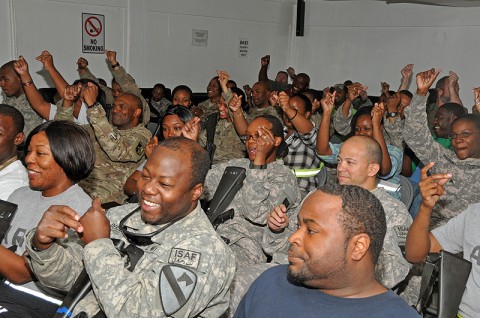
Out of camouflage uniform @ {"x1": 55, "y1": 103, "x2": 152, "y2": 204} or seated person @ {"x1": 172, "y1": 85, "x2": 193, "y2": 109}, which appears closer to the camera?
camouflage uniform @ {"x1": 55, "y1": 103, "x2": 152, "y2": 204}

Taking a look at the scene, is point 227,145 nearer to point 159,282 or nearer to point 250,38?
point 159,282

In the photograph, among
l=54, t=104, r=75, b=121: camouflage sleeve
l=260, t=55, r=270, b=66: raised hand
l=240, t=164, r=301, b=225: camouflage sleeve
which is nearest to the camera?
l=240, t=164, r=301, b=225: camouflage sleeve

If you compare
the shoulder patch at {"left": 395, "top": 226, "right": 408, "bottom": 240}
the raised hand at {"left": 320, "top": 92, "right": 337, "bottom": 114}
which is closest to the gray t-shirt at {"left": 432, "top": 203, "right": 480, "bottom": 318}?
the shoulder patch at {"left": 395, "top": 226, "right": 408, "bottom": 240}

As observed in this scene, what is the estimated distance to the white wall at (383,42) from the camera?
315 inches

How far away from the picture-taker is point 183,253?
1.82m

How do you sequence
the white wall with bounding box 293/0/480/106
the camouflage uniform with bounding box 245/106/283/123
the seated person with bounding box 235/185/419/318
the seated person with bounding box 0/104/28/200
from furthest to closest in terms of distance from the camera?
the white wall with bounding box 293/0/480/106 < the camouflage uniform with bounding box 245/106/283/123 < the seated person with bounding box 0/104/28/200 < the seated person with bounding box 235/185/419/318

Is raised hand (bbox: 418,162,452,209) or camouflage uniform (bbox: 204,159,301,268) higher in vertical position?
raised hand (bbox: 418,162,452,209)

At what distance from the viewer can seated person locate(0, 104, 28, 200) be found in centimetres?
274

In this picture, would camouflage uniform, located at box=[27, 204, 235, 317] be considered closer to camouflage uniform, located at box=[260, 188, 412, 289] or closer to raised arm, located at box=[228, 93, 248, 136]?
camouflage uniform, located at box=[260, 188, 412, 289]

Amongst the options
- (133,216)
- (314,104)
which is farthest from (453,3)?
(133,216)

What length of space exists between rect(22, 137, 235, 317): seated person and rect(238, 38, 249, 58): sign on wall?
756cm

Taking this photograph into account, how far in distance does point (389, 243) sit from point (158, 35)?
21.8 ft

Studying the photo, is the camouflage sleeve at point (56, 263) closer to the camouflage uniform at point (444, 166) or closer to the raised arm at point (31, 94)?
the camouflage uniform at point (444, 166)

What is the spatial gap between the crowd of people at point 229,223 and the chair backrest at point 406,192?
0.07 m
